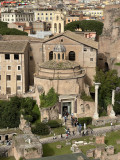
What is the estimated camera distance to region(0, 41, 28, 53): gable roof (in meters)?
42.9

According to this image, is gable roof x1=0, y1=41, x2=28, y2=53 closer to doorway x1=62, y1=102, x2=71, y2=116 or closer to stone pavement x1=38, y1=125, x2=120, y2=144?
doorway x1=62, y1=102, x2=71, y2=116

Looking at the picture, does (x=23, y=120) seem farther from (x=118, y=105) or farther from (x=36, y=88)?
(x=118, y=105)

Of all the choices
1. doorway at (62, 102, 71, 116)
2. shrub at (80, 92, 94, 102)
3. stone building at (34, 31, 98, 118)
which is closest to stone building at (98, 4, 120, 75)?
shrub at (80, 92, 94, 102)

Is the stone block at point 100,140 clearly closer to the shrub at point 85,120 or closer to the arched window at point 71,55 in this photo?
the shrub at point 85,120

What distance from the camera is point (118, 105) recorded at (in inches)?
1601

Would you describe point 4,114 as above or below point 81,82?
below

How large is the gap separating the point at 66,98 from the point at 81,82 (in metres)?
3.09

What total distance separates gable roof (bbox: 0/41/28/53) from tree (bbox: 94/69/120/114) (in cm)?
1067

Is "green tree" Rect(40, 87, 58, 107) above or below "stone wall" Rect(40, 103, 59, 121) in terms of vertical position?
above

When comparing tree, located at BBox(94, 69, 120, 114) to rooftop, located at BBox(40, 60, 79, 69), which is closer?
rooftop, located at BBox(40, 60, 79, 69)

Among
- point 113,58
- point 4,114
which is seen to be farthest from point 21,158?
point 113,58

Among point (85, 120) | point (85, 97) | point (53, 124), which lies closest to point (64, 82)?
point (85, 97)

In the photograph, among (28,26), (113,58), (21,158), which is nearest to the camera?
(21,158)

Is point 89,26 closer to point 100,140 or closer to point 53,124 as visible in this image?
point 53,124
